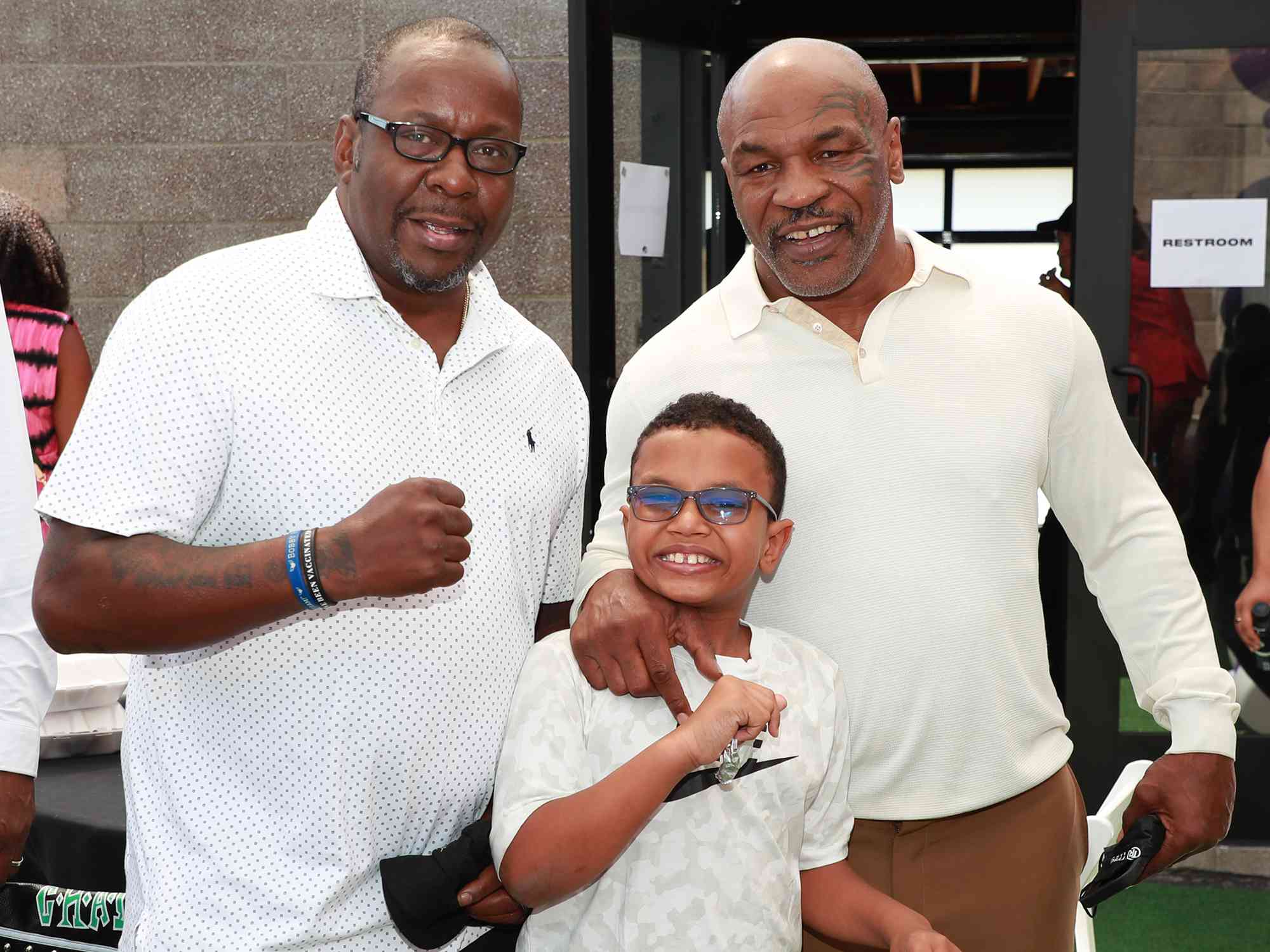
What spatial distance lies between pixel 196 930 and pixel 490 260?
321 centimetres

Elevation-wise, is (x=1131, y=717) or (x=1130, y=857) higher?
(x=1130, y=857)

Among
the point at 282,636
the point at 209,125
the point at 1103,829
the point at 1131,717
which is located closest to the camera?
the point at 282,636

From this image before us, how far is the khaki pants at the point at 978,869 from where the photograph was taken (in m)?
1.87

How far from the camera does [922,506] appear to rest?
6.15 ft

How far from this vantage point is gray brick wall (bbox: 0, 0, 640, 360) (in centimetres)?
445

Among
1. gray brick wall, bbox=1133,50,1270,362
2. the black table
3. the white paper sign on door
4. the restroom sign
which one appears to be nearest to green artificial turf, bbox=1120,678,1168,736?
gray brick wall, bbox=1133,50,1270,362

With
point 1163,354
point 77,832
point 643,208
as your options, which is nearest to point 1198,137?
point 1163,354

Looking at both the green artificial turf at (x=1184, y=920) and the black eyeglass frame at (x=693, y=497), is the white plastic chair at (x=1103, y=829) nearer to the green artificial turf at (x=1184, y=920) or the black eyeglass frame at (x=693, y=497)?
the black eyeglass frame at (x=693, y=497)

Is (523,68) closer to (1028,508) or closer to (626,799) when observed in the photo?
(1028,508)

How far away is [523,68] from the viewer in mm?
4414

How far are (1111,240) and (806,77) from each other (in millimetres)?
2456

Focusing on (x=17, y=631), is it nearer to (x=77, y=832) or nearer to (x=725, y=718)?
(x=77, y=832)

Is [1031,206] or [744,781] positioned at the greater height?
[1031,206]

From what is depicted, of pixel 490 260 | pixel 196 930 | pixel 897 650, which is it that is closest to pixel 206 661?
pixel 196 930
